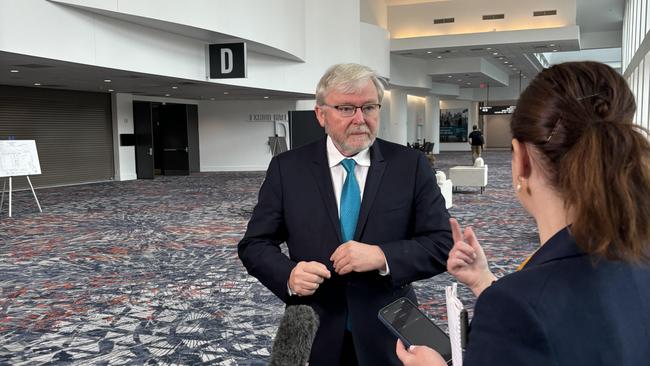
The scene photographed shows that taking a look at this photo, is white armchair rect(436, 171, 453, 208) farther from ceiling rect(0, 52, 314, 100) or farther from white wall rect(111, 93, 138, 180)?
white wall rect(111, 93, 138, 180)

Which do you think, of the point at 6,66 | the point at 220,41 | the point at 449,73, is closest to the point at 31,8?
the point at 6,66

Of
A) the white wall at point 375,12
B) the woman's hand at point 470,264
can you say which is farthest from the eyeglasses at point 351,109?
the white wall at point 375,12

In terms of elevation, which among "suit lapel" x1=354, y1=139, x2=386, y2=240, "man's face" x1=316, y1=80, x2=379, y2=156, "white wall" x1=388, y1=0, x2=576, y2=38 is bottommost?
"suit lapel" x1=354, y1=139, x2=386, y2=240

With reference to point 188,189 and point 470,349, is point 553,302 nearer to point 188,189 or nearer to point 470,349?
point 470,349

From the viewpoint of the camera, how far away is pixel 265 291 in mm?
5477

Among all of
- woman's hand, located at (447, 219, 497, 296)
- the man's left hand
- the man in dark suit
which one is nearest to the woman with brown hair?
woman's hand, located at (447, 219, 497, 296)

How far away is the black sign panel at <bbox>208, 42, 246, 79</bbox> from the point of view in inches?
530

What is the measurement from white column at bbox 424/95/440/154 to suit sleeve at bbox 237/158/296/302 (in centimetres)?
3454

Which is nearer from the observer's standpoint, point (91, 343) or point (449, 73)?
point (91, 343)

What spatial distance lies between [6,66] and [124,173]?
8787mm

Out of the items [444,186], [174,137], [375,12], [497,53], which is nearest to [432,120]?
[497,53]

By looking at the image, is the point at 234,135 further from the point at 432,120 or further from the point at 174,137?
the point at 432,120

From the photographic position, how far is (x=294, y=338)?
82cm

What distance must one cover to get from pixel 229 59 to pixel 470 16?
1436 cm
